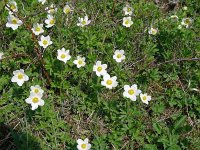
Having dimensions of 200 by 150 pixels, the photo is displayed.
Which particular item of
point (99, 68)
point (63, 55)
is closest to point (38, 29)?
point (63, 55)

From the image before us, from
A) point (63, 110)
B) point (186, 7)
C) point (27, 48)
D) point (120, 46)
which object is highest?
point (186, 7)

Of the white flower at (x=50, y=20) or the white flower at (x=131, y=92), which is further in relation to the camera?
the white flower at (x=50, y=20)

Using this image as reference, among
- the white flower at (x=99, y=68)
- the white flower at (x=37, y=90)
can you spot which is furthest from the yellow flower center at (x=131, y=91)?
the white flower at (x=37, y=90)

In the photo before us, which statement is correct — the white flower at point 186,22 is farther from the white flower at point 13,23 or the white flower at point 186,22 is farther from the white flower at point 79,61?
the white flower at point 13,23

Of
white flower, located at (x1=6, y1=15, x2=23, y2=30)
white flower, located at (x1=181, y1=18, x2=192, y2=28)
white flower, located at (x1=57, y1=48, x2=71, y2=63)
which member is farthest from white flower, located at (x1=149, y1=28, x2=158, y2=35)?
white flower, located at (x1=6, y1=15, x2=23, y2=30)

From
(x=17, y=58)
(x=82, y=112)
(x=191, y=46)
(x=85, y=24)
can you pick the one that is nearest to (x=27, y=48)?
(x=17, y=58)

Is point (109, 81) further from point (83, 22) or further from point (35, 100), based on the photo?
point (83, 22)

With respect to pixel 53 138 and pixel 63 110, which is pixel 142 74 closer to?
pixel 63 110
